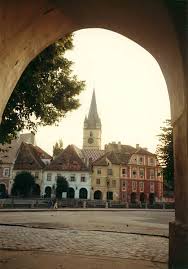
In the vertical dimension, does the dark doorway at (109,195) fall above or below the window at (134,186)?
below

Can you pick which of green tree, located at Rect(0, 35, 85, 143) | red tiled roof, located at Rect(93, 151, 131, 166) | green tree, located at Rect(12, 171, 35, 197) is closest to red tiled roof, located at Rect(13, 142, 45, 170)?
green tree, located at Rect(12, 171, 35, 197)

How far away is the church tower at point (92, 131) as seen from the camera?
111981 millimetres

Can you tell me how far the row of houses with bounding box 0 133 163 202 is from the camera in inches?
2510

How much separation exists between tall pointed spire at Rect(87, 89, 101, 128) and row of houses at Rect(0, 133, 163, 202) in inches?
1758

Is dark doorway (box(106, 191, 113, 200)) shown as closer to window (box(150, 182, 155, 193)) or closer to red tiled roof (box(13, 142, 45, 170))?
window (box(150, 182, 155, 193))

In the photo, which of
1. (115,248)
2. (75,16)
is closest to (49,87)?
(75,16)

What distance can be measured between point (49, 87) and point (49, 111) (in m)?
1.29

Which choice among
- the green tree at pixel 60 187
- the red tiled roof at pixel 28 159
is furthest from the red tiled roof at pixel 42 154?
the green tree at pixel 60 187

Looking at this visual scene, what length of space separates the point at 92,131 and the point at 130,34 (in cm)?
10776

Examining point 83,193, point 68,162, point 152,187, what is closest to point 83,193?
point 83,193

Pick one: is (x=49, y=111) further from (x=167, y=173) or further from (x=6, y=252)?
(x=167, y=173)

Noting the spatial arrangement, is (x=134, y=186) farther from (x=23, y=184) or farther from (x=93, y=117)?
(x=93, y=117)

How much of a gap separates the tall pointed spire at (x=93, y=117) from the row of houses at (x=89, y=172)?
44646 mm

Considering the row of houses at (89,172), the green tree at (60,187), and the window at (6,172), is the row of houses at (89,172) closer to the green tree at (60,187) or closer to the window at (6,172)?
the window at (6,172)
